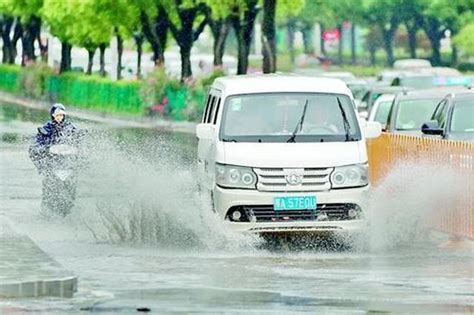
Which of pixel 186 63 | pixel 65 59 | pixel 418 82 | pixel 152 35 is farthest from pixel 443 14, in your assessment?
pixel 418 82

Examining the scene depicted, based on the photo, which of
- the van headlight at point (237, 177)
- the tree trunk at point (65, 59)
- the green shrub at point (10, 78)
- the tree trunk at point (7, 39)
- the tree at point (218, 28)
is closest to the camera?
the van headlight at point (237, 177)

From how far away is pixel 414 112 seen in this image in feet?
91.5

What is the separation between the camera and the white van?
18.0m

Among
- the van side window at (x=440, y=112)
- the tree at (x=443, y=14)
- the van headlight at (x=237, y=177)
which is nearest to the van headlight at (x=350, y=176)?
the van headlight at (x=237, y=177)

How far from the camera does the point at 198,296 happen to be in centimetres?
1373

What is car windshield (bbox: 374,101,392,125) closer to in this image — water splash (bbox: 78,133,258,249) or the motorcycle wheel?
water splash (bbox: 78,133,258,249)

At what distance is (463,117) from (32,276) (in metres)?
10.8

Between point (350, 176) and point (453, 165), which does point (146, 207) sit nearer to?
point (350, 176)

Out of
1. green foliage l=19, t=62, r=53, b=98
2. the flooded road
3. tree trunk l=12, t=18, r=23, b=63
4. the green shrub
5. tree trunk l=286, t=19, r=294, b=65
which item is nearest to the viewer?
the flooded road

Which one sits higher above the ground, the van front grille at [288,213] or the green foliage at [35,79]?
the van front grille at [288,213]

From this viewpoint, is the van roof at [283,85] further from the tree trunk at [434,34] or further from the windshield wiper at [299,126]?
the tree trunk at [434,34]

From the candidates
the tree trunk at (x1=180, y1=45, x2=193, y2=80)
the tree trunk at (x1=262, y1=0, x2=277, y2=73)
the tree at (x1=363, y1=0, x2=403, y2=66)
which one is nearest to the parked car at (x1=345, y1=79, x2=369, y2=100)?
the tree trunk at (x1=180, y1=45, x2=193, y2=80)

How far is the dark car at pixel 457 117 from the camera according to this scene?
2356 cm

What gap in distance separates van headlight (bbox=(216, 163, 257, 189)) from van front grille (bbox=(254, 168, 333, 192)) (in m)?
0.07
